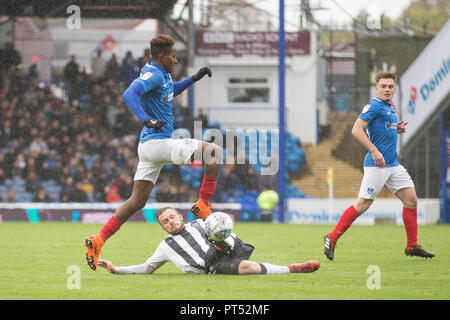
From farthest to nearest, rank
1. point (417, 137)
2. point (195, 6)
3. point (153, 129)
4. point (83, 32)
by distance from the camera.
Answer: point (83, 32) → point (195, 6) → point (417, 137) → point (153, 129)

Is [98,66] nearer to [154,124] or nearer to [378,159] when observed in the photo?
[378,159]

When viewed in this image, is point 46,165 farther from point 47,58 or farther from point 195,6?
point 47,58

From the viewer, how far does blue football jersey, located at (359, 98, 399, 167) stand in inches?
435

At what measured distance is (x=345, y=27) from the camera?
32594 mm

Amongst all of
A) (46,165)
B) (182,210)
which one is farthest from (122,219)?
(46,165)

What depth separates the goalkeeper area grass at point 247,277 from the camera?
7.39 meters

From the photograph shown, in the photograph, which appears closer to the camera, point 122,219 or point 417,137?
point 122,219

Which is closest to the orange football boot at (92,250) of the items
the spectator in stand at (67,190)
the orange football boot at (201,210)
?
the orange football boot at (201,210)

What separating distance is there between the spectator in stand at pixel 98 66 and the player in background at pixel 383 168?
18.7 m

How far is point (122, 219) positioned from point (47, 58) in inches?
1114

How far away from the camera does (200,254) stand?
8898 millimetres

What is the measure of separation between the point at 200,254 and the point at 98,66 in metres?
21.2

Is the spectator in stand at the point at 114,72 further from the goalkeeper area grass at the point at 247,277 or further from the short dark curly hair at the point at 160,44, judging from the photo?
the short dark curly hair at the point at 160,44

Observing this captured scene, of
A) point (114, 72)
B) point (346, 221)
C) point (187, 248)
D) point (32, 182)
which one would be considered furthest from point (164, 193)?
point (187, 248)
